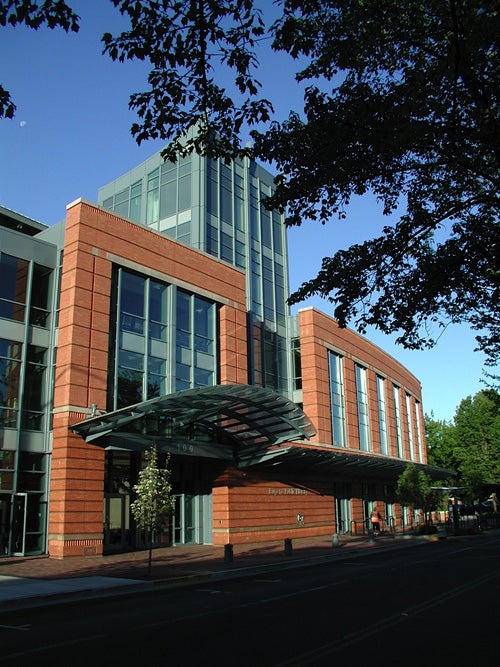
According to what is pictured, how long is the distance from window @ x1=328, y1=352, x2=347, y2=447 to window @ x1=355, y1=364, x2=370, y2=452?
2.91 m

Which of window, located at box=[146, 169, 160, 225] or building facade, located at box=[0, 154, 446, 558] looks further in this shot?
window, located at box=[146, 169, 160, 225]

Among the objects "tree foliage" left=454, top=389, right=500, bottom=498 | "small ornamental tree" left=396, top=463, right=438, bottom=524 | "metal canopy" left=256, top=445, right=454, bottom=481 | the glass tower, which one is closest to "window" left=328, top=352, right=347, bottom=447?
"metal canopy" left=256, top=445, right=454, bottom=481

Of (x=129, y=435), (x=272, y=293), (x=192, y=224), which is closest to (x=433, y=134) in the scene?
(x=129, y=435)

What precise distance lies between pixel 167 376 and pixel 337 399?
692 inches

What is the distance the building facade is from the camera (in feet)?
74.0

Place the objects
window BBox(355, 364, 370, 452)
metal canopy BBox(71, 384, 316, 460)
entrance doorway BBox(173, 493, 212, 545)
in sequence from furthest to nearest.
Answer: window BBox(355, 364, 370, 452) < entrance doorway BBox(173, 493, 212, 545) < metal canopy BBox(71, 384, 316, 460)

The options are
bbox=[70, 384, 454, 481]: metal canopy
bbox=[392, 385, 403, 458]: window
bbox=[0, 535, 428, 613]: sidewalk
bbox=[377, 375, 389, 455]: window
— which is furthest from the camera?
bbox=[392, 385, 403, 458]: window

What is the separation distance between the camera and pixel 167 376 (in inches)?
1049

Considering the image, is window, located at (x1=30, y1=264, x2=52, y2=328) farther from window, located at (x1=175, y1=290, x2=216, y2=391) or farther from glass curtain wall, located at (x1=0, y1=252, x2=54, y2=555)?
window, located at (x1=175, y1=290, x2=216, y2=391)

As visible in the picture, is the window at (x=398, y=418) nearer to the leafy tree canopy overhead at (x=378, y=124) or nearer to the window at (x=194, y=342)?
the window at (x=194, y=342)

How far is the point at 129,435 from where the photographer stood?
23.0 metres

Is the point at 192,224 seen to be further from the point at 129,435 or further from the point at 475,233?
the point at 475,233

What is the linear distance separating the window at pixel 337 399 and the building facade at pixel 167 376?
19cm

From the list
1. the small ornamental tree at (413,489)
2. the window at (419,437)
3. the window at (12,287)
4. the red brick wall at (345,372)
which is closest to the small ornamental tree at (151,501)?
the window at (12,287)
